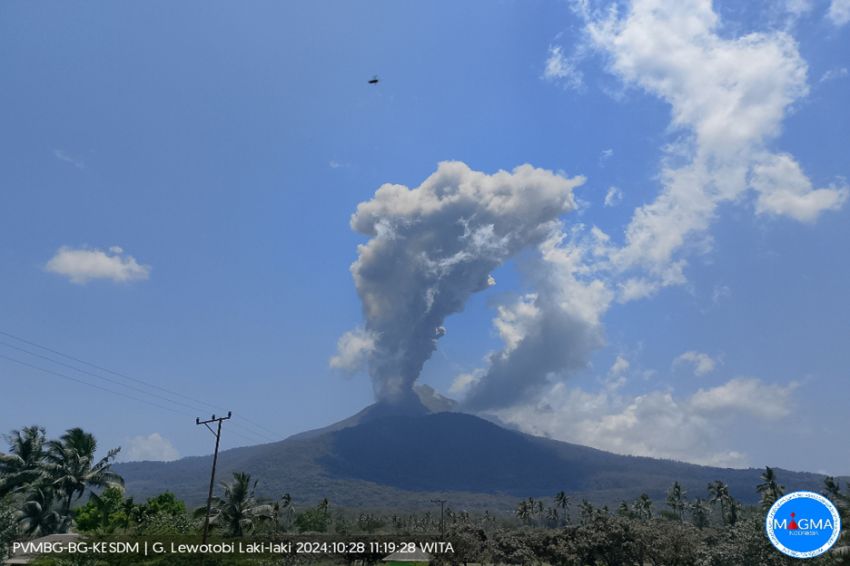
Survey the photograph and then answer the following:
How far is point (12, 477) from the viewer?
52.1m

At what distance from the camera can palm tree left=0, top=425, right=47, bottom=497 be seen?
52.3m

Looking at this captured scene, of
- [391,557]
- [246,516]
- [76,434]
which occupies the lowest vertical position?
[391,557]

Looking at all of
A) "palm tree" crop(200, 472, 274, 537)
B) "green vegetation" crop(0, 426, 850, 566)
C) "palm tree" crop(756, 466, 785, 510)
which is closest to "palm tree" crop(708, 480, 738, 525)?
"palm tree" crop(756, 466, 785, 510)

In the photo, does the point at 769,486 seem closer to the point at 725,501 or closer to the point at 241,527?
the point at 725,501

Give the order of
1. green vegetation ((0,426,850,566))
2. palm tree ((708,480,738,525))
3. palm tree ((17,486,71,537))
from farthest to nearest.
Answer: palm tree ((708,480,738,525)), palm tree ((17,486,71,537)), green vegetation ((0,426,850,566))

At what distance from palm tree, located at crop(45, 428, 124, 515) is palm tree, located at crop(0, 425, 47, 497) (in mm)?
1127

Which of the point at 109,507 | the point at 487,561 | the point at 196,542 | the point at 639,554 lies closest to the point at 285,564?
the point at 196,542

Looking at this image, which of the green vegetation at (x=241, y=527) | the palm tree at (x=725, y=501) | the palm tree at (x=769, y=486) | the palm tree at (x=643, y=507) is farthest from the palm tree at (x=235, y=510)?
the palm tree at (x=643, y=507)

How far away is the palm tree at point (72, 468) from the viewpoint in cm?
5334

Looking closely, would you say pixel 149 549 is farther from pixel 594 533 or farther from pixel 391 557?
pixel 594 533

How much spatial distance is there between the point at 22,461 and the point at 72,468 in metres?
4.40

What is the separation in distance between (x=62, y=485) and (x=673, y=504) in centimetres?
14748

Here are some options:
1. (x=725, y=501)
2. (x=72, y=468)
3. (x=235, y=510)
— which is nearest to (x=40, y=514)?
(x=72, y=468)

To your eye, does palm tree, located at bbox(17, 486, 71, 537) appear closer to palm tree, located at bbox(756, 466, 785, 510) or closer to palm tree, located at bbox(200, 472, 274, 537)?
palm tree, located at bbox(200, 472, 274, 537)
